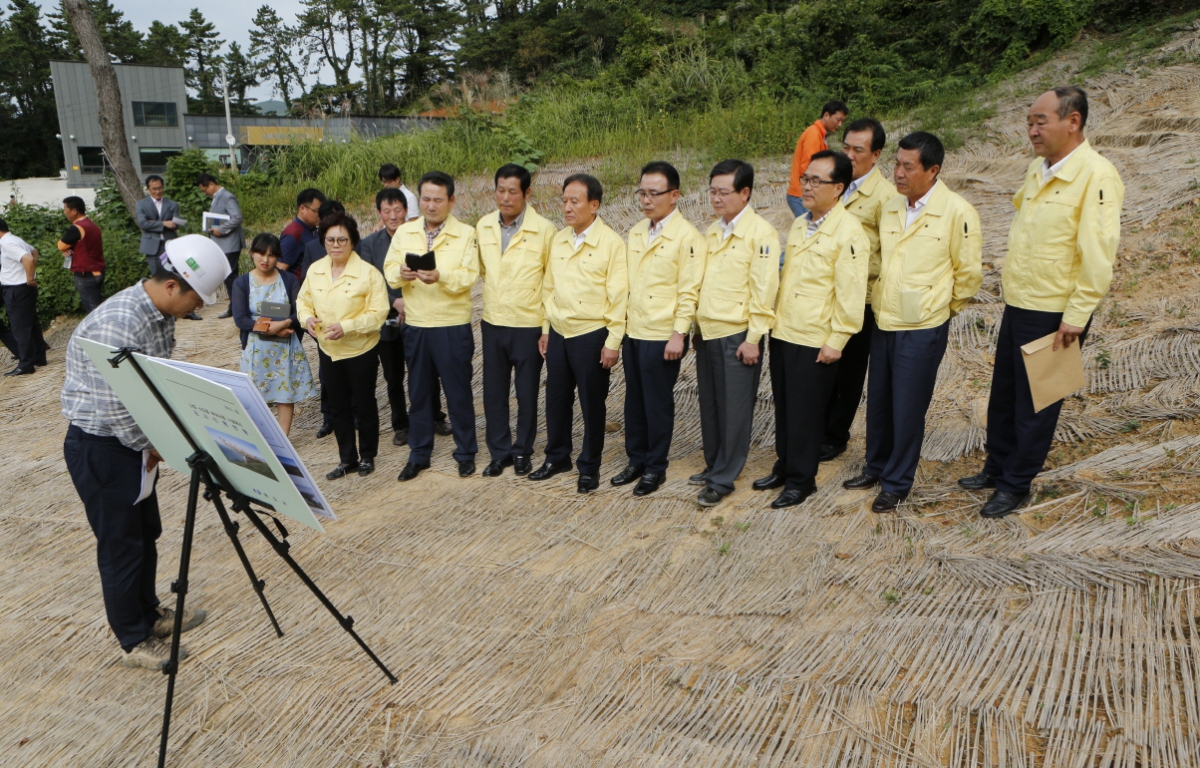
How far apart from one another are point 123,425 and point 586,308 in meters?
2.28

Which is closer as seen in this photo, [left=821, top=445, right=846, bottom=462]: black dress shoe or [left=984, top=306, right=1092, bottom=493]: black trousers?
[left=984, top=306, right=1092, bottom=493]: black trousers

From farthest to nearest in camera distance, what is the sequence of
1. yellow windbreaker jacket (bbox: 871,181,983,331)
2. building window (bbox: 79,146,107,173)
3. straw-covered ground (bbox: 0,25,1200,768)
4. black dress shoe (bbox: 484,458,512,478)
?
building window (bbox: 79,146,107,173) < black dress shoe (bbox: 484,458,512,478) < yellow windbreaker jacket (bbox: 871,181,983,331) < straw-covered ground (bbox: 0,25,1200,768)

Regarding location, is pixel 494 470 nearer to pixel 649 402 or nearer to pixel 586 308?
pixel 649 402

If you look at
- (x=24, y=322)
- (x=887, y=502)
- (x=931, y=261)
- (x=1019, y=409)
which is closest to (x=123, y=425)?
(x=887, y=502)

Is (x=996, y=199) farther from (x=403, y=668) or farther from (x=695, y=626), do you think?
(x=403, y=668)

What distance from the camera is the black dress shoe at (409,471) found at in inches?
197

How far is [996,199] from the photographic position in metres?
7.16

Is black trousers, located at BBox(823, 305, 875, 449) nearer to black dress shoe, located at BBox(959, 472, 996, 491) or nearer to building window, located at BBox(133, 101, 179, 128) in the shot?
black dress shoe, located at BBox(959, 472, 996, 491)

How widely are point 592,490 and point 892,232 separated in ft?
6.75

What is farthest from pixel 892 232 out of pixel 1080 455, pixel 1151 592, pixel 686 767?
pixel 686 767

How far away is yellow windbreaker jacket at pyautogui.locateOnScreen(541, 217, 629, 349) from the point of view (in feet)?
14.7

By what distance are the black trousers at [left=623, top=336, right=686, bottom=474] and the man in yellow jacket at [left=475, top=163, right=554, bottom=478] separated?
0.59 metres

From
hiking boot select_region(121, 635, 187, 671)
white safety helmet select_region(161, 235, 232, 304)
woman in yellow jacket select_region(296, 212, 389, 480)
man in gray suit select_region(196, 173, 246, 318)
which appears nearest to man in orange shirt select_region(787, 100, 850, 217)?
woman in yellow jacket select_region(296, 212, 389, 480)

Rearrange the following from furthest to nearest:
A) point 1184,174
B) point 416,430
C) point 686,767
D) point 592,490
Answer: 1. point 1184,174
2. point 416,430
3. point 592,490
4. point 686,767
